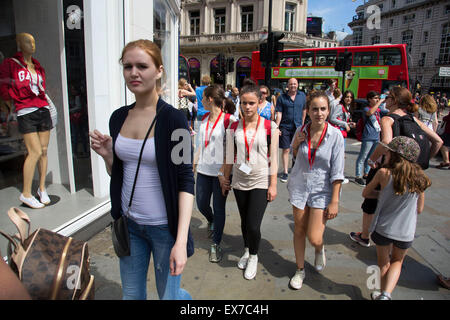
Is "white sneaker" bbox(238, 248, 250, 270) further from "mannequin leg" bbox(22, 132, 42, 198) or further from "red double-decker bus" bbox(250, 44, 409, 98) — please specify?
"red double-decker bus" bbox(250, 44, 409, 98)

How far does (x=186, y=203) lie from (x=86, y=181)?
3329mm

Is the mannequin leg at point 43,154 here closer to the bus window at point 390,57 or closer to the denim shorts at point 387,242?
the denim shorts at point 387,242

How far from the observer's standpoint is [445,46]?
4184cm

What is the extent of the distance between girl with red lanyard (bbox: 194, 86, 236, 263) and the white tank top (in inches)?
61.0

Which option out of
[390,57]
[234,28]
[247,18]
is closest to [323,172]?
[390,57]

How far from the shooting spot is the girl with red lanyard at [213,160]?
318 centimetres

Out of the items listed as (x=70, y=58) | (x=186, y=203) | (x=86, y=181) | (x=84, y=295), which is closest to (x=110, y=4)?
(x=70, y=58)

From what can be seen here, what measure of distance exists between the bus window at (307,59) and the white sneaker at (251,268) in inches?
636

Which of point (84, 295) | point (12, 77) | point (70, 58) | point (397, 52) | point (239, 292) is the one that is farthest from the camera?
point (397, 52)

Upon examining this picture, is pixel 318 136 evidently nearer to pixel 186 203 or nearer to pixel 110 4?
pixel 186 203

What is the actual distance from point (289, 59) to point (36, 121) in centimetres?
1654

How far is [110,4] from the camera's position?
3.68 m

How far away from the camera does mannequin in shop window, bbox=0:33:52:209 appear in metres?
3.30

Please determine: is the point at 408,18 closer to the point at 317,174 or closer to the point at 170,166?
the point at 317,174
